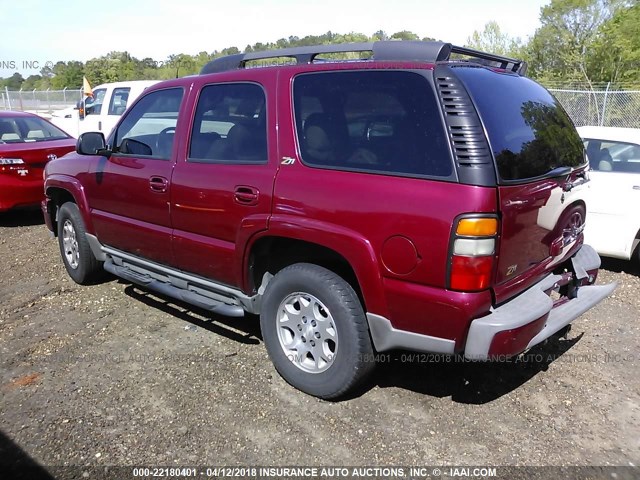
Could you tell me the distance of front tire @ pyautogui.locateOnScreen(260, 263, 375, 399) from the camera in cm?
297

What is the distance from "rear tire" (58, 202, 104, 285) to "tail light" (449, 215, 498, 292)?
3623 millimetres

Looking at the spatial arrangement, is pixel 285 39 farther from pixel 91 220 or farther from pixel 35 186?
pixel 91 220

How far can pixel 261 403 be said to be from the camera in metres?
3.25

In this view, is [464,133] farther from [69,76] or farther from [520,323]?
[69,76]

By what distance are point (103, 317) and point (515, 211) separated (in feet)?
11.4

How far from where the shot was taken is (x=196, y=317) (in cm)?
447

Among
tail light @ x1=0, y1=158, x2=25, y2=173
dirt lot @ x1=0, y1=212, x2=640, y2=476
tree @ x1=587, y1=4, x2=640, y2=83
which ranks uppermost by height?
tree @ x1=587, y1=4, x2=640, y2=83

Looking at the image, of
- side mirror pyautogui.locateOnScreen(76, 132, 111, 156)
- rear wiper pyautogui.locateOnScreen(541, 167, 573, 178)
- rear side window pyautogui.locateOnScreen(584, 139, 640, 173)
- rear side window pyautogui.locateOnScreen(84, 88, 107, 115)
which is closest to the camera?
rear wiper pyautogui.locateOnScreen(541, 167, 573, 178)

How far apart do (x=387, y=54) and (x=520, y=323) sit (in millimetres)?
1614

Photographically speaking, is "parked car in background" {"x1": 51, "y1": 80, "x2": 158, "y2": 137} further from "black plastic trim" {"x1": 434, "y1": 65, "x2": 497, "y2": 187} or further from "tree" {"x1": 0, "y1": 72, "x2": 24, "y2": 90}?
"tree" {"x1": 0, "y1": 72, "x2": 24, "y2": 90}

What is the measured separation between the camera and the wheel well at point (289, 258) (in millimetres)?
3139

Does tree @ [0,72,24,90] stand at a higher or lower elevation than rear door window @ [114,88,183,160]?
higher

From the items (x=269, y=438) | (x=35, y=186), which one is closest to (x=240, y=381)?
(x=269, y=438)

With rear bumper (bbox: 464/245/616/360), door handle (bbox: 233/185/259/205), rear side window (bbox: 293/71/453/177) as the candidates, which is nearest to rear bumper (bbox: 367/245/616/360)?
rear bumper (bbox: 464/245/616/360)
